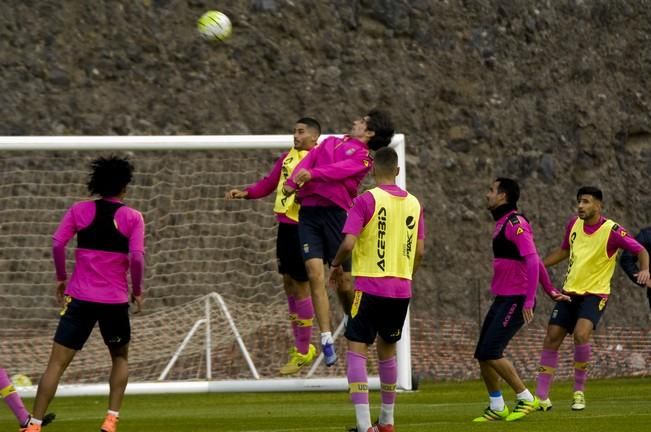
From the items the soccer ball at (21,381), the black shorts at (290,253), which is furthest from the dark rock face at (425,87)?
the black shorts at (290,253)

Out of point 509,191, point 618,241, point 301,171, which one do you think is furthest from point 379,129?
point 618,241

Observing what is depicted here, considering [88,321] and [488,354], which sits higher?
[88,321]

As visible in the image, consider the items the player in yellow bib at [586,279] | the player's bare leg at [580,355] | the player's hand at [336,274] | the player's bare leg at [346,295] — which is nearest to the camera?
the player's hand at [336,274]

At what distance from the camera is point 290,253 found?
1239cm

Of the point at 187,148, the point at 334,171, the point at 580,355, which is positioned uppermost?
the point at 187,148

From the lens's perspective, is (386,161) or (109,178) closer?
(386,161)

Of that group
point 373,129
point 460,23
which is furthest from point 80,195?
point 373,129

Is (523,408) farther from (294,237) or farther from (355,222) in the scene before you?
(294,237)

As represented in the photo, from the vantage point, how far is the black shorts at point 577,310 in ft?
36.7

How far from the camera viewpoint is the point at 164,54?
63.4 ft

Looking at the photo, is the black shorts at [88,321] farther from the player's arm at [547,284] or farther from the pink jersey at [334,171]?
the player's arm at [547,284]

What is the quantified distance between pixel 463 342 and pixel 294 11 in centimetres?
561

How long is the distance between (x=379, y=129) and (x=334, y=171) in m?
0.75

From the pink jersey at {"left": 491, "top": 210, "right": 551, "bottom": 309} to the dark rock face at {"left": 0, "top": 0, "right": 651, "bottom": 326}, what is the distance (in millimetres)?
8038
